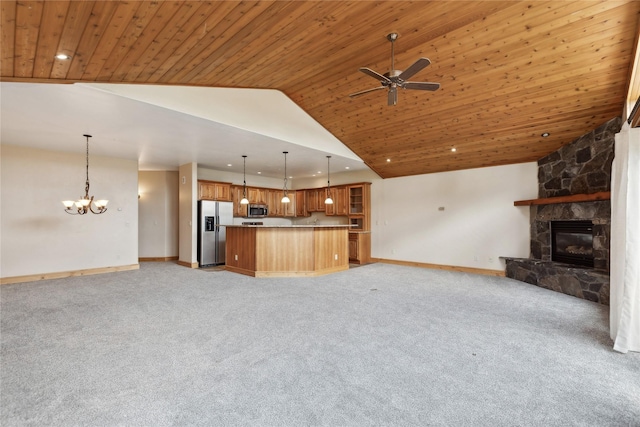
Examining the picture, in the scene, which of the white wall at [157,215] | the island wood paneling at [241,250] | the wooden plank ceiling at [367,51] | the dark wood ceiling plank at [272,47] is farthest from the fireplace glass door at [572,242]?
the white wall at [157,215]

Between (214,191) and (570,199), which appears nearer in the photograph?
(570,199)

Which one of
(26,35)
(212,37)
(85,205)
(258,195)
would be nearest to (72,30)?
(26,35)

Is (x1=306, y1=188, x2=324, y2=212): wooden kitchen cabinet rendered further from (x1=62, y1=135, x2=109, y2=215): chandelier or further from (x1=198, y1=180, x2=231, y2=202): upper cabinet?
(x1=62, y1=135, x2=109, y2=215): chandelier

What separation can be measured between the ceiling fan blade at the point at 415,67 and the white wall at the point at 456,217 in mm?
4870

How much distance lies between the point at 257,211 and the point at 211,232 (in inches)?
81.5

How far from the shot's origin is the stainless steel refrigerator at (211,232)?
8.05 meters

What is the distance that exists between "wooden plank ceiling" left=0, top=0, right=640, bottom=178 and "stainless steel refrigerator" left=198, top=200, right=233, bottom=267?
180 inches

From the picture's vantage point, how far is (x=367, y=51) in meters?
3.84

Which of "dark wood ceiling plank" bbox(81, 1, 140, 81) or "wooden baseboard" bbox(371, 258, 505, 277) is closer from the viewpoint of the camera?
"dark wood ceiling plank" bbox(81, 1, 140, 81)

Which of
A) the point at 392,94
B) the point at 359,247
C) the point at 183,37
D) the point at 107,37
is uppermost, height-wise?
the point at 183,37

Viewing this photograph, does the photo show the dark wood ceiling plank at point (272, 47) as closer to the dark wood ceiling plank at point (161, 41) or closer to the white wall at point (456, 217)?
the dark wood ceiling plank at point (161, 41)

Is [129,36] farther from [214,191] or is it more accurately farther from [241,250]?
[214,191]

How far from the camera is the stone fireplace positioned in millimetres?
4680

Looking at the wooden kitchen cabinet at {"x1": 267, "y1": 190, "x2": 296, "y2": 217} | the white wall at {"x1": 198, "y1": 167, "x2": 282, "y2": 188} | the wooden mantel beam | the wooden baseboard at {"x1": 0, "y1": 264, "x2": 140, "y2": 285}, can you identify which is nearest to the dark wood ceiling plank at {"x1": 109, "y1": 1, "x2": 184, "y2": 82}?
the wooden baseboard at {"x1": 0, "y1": 264, "x2": 140, "y2": 285}
